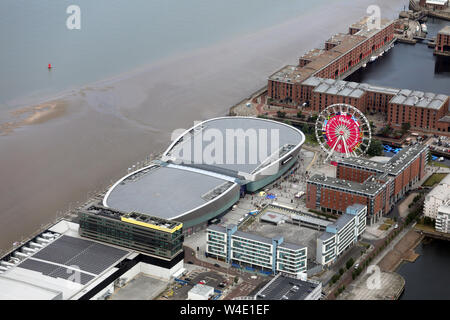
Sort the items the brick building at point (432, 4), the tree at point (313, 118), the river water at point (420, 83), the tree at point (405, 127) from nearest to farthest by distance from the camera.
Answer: the river water at point (420, 83) < the tree at point (405, 127) < the tree at point (313, 118) < the brick building at point (432, 4)

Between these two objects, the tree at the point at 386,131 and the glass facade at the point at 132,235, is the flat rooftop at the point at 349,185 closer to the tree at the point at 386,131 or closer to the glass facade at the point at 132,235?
the glass facade at the point at 132,235

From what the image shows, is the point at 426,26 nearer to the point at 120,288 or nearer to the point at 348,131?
the point at 348,131

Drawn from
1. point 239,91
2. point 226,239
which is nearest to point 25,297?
point 226,239

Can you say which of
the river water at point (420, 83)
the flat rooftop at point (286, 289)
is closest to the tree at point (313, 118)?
the river water at point (420, 83)

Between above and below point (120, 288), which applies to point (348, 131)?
above

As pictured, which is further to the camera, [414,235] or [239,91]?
[239,91]

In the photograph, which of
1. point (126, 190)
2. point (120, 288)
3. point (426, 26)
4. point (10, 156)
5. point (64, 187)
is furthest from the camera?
point (426, 26)

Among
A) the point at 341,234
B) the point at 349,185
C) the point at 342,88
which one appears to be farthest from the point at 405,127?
the point at 341,234
